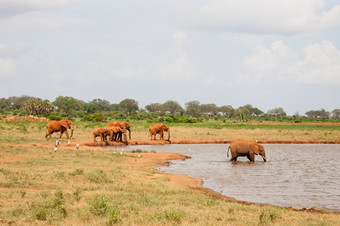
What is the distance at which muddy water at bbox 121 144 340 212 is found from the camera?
14.9 m

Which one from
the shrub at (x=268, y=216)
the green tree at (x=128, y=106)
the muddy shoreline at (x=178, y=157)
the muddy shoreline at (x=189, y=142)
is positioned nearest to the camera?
the shrub at (x=268, y=216)

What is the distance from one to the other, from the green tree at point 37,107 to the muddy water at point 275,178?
59174 millimetres

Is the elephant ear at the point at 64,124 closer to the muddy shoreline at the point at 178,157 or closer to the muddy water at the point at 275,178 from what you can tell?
the muddy shoreline at the point at 178,157

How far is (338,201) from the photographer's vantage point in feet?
48.0

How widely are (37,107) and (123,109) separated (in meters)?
48.8

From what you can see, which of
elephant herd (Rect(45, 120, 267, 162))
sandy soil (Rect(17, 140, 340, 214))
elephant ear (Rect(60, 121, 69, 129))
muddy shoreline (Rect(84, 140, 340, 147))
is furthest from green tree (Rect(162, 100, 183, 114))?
elephant ear (Rect(60, 121, 69, 129))

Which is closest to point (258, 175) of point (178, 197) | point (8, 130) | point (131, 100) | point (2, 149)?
point (178, 197)

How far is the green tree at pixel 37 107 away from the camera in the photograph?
8062cm

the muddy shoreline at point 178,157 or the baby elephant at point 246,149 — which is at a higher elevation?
the baby elephant at point 246,149

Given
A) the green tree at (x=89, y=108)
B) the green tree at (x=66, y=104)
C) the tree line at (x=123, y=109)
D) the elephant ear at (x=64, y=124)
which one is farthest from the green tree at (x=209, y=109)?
the elephant ear at (x=64, y=124)

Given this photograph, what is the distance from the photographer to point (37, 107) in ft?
265

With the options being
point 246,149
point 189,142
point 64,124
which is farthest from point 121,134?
point 246,149

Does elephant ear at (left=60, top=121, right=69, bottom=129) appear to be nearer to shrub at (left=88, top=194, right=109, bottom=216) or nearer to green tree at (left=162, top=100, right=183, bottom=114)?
shrub at (left=88, top=194, right=109, bottom=216)

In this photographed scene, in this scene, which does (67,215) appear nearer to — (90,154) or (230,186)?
(230,186)
